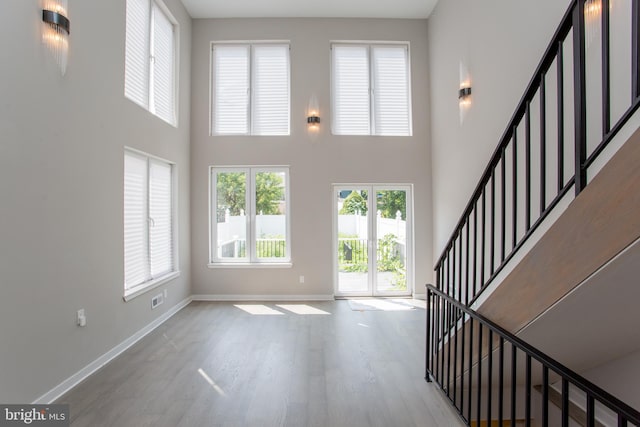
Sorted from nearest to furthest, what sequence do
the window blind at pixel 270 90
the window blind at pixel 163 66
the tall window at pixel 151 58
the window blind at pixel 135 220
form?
1. the window blind at pixel 135 220
2. the tall window at pixel 151 58
3. the window blind at pixel 163 66
4. the window blind at pixel 270 90

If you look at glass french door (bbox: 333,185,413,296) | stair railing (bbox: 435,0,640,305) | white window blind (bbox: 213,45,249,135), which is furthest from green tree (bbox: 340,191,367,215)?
stair railing (bbox: 435,0,640,305)

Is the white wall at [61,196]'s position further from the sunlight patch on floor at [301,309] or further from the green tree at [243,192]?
the sunlight patch on floor at [301,309]

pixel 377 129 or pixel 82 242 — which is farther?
pixel 377 129

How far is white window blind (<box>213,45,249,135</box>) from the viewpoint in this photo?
5.57m

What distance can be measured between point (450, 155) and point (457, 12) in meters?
1.90

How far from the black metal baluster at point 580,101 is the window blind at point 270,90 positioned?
453 cm

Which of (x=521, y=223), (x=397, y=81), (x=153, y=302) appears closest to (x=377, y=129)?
(x=397, y=81)

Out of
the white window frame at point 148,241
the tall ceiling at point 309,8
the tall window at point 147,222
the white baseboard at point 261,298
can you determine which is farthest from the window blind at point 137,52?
the white baseboard at point 261,298

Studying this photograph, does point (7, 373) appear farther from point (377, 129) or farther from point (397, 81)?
point (397, 81)

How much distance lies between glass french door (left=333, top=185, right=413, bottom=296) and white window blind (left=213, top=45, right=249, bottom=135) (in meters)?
2.19

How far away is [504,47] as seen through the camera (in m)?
3.44

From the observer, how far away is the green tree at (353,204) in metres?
5.64

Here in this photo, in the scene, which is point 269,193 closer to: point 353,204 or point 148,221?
point 353,204

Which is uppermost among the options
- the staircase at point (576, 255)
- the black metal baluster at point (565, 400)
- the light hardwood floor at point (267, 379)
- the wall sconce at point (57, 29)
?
the wall sconce at point (57, 29)
